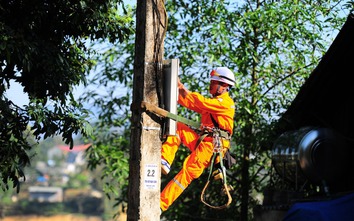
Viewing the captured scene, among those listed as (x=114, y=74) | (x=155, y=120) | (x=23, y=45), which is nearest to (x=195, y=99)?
(x=155, y=120)

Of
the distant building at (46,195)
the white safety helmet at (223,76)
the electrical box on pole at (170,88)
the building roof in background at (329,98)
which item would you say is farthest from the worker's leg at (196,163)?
the distant building at (46,195)

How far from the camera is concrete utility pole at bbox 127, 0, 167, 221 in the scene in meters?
7.41

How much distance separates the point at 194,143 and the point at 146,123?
74.0 inches

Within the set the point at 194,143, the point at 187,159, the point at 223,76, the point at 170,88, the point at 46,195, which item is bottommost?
the point at 46,195

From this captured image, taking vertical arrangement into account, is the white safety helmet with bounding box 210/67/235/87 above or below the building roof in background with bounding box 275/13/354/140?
below

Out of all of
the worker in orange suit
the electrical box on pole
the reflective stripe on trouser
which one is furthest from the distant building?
the electrical box on pole

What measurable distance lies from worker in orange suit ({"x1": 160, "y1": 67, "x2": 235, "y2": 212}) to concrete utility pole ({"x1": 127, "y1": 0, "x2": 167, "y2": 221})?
3.61 ft

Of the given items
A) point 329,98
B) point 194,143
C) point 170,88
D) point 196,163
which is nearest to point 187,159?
point 196,163

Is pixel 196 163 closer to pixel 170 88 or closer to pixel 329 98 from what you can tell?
pixel 170 88

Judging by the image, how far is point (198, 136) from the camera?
9297 mm

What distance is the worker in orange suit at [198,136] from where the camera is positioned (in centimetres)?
879

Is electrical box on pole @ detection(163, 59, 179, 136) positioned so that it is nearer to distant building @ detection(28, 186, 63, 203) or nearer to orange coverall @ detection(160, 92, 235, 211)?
orange coverall @ detection(160, 92, 235, 211)

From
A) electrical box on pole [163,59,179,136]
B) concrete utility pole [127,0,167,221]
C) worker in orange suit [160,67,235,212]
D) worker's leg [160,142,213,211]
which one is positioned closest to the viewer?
concrete utility pole [127,0,167,221]

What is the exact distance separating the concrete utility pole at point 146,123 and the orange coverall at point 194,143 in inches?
44.0
